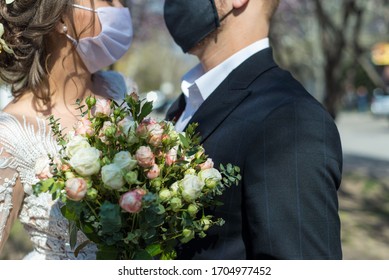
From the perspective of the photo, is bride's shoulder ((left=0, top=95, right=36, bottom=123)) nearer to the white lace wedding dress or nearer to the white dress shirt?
the white lace wedding dress

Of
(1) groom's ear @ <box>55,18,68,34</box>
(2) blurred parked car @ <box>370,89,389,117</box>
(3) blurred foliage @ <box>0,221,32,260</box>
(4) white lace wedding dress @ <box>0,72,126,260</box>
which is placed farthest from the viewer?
(2) blurred parked car @ <box>370,89,389,117</box>

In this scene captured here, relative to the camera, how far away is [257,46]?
2.41m

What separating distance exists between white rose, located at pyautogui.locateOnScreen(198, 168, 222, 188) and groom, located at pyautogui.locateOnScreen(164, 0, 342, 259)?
23 cm

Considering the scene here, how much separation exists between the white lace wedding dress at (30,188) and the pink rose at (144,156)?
772 mm

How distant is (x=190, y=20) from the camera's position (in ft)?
8.38

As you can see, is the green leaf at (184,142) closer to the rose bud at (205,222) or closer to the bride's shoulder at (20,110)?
the rose bud at (205,222)

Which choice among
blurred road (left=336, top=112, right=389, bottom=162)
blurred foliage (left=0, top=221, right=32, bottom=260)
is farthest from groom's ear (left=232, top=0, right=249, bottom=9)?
blurred road (left=336, top=112, right=389, bottom=162)

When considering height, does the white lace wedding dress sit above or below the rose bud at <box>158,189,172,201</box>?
below

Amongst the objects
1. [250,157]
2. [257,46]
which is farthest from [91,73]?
[250,157]

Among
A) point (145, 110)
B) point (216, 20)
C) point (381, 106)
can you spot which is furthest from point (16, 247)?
point (381, 106)

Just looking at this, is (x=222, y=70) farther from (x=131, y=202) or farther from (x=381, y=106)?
(x=381, y=106)

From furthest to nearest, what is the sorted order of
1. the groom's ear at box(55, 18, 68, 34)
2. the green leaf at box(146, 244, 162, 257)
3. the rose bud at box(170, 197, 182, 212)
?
1. the groom's ear at box(55, 18, 68, 34)
2. the green leaf at box(146, 244, 162, 257)
3. the rose bud at box(170, 197, 182, 212)

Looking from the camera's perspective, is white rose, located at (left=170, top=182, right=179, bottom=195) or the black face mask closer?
white rose, located at (left=170, top=182, right=179, bottom=195)

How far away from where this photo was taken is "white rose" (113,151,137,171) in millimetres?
1690
